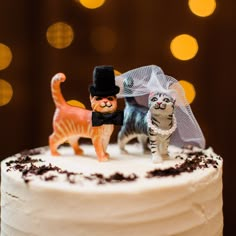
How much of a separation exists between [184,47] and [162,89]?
31.6 inches

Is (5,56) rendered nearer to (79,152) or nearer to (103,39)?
(103,39)

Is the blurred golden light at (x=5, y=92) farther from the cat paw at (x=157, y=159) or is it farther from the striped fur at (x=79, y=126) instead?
the cat paw at (x=157, y=159)

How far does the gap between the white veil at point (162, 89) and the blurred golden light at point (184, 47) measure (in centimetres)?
65

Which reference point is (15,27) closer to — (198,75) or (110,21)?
(110,21)

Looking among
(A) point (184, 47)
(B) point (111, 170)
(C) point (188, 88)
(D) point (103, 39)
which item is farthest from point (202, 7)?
(B) point (111, 170)

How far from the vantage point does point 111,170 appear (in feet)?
5.01

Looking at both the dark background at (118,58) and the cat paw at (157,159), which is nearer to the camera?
the cat paw at (157,159)

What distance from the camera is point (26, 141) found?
8.43ft

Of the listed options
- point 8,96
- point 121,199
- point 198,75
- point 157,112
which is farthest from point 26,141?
point 121,199

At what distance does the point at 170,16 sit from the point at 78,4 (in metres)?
0.46

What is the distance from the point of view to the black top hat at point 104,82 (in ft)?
5.38

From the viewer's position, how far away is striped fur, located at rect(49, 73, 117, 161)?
1676 millimetres

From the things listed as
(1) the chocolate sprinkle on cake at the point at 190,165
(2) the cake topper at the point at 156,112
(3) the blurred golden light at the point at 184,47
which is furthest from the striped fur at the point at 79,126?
(3) the blurred golden light at the point at 184,47

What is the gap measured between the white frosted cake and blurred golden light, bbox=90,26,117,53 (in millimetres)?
994
